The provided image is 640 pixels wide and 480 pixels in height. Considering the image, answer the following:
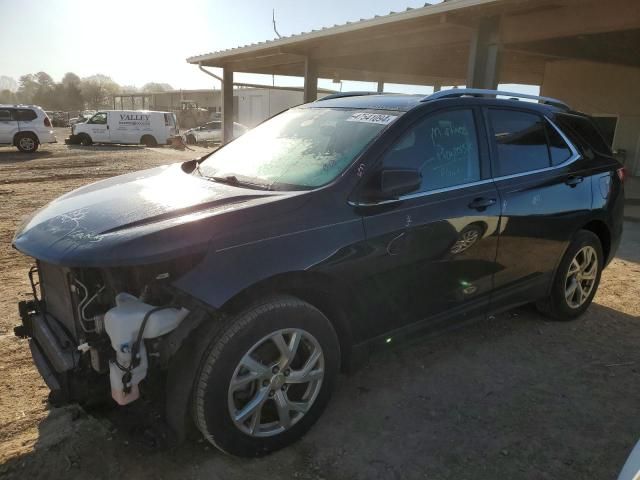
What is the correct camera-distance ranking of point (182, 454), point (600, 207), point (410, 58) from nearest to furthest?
point (182, 454), point (600, 207), point (410, 58)

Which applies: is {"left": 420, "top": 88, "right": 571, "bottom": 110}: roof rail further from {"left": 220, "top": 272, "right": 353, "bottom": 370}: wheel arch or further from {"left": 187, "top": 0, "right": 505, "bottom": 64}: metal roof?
{"left": 187, "top": 0, "right": 505, "bottom": 64}: metal roof

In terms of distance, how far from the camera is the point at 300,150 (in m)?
3.10

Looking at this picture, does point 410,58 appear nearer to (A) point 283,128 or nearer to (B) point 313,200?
(A) point 283,128

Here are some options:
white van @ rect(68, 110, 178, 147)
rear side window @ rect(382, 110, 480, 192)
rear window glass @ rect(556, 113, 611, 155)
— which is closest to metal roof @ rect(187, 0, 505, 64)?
rear window glass @ rect(556, 113, 611, 155)

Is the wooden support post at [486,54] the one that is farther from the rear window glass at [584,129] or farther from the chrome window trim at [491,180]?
the chrome window trim at [491,180]

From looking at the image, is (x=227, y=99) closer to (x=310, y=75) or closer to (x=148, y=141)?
(x=310, y=75)

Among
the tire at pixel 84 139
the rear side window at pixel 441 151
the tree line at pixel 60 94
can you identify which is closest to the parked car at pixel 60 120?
the tree line at pixel 60 94

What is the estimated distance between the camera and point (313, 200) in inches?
101

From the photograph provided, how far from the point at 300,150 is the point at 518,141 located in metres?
1.64

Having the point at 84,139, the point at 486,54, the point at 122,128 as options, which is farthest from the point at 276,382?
the point at 84,139

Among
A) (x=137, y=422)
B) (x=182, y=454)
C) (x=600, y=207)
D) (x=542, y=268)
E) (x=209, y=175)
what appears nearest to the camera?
(x=137, y=422)

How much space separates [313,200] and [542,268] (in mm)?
2159

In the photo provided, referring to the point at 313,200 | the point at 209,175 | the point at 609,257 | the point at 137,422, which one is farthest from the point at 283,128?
the point at 609,257

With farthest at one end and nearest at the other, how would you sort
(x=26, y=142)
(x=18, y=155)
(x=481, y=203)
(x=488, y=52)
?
(x=26, y=142) < (x=18, y=155) < (x=488, y=52) < (x=481, y=203)
